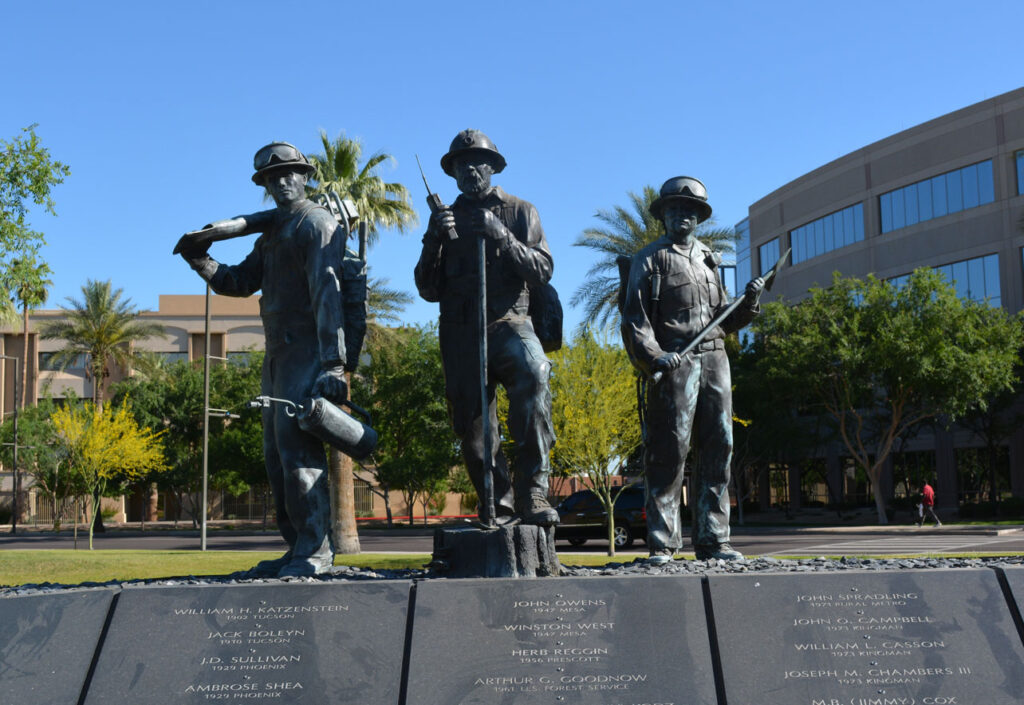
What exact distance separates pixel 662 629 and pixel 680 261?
3011 millimetres

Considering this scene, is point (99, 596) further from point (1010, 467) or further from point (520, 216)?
point (1010, 467)

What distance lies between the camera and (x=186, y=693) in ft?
14.4

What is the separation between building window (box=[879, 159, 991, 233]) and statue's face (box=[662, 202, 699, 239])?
35.3m

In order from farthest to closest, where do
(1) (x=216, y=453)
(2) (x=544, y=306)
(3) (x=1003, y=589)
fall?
1. (1) (x=216, y=453)
2. (2) (x=544, y=306)
3. (3) (x=1003, y=589)

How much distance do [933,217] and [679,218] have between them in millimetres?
36769

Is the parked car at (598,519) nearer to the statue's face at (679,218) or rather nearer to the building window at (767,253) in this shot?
the statue's face at (679,218)

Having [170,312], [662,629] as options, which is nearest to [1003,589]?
[662,629]

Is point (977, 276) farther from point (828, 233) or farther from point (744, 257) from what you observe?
point (744, 257)

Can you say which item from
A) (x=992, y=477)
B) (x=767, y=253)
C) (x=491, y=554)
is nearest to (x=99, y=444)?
(x=491, y=554)

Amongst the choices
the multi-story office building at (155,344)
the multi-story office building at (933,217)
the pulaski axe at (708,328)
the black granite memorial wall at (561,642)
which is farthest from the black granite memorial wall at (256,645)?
the multi-story office building at (155,344)

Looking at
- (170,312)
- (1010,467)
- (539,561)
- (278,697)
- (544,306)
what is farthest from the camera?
(170,312)

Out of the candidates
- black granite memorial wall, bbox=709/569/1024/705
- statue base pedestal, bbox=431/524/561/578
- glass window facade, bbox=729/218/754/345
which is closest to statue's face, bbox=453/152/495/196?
statue base pedestal, bbox=431/524/561/578

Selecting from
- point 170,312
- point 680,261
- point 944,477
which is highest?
point 170,312

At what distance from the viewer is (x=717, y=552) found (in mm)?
6668
